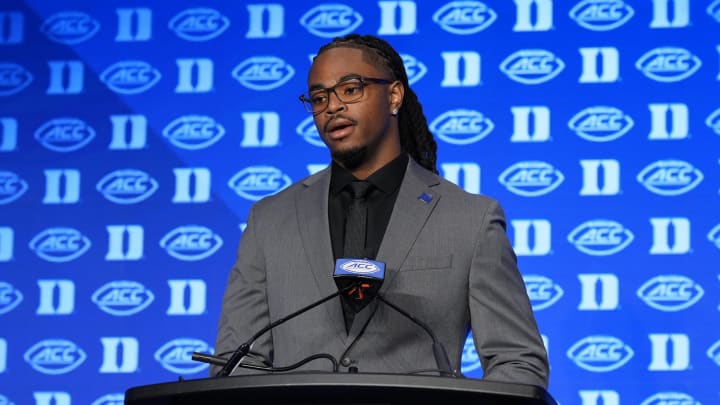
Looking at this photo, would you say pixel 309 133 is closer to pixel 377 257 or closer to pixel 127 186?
pixel 127 186

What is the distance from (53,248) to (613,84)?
229cm

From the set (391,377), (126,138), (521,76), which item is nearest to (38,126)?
(126,138)

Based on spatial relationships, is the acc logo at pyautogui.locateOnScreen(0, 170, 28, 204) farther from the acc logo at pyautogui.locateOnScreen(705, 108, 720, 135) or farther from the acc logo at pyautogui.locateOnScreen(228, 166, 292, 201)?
the acc logo at pyautogui.locateOnScreen(705, 108, 720, 135)

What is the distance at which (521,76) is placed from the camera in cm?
393

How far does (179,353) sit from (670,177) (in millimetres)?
1966

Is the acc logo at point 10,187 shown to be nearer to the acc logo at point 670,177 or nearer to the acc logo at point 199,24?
the acc logo at point 199,24

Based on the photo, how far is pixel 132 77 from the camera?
416 cm

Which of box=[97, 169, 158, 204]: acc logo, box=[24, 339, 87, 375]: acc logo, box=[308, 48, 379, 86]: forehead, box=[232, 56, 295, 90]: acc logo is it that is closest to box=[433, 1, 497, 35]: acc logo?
box=[232, 56, 295, 90]: acc logo

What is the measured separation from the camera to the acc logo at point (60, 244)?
4.11m

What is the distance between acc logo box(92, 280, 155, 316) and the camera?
403 cm

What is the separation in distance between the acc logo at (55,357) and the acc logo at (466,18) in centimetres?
192

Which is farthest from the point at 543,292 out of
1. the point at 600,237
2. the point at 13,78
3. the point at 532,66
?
the point at 13,78

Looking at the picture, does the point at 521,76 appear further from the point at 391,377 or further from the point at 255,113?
the point at 391,377

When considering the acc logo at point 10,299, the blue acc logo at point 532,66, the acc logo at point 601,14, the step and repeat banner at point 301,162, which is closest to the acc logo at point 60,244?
the step and repeat banner at point 301,162
